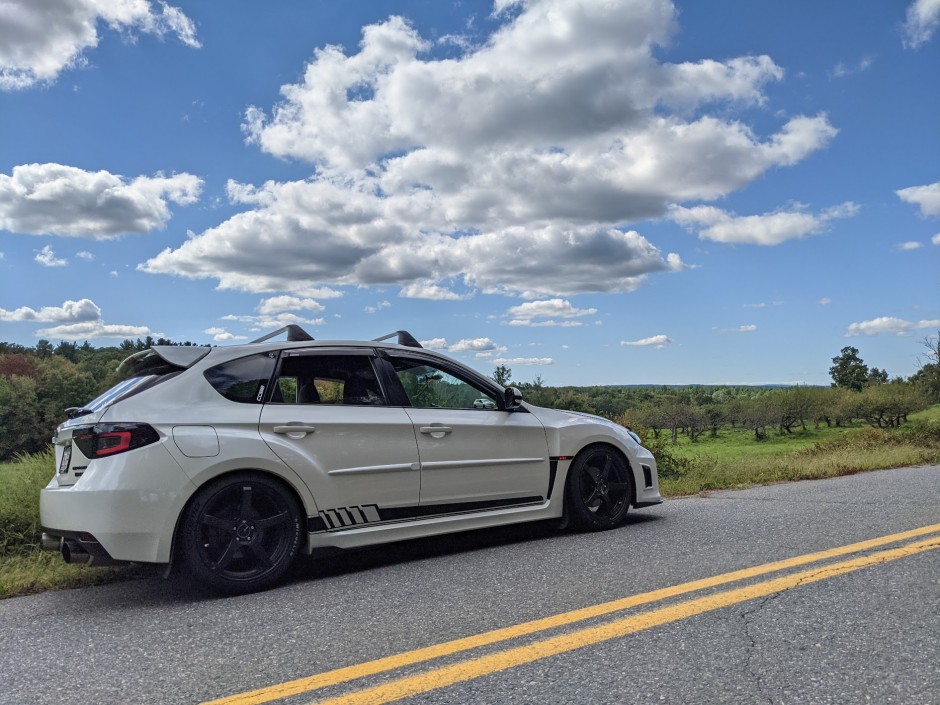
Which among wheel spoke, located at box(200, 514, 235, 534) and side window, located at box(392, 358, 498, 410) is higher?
side window, located at box(392, 358, 498, 410)

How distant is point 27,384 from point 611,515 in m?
10.5

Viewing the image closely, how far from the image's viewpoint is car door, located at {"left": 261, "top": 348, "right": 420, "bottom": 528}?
475 cm

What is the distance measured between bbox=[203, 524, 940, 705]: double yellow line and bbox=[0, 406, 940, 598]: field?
2.60m

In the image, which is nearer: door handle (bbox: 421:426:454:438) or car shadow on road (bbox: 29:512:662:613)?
car shadow on road (bbox: 29:512:662:613)

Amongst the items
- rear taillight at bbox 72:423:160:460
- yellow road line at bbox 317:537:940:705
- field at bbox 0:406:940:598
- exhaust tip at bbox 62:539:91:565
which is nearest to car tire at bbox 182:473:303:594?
rear taillight at bbox 72:423:160:460

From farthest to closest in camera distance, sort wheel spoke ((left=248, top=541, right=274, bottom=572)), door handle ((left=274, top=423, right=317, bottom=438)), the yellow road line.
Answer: door handle ((left=274, top=423, right=317, bottom=438)) → wheel spoke ((left=248, top=541, right=274, bottom=572)) → the yellow road line

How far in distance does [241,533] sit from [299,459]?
57 cm

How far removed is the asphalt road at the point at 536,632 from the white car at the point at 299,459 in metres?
0.32

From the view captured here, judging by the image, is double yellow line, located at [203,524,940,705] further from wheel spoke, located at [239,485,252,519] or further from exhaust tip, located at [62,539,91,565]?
exhaust tip, located at [62,539,91,565]

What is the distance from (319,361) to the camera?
17.4 ft

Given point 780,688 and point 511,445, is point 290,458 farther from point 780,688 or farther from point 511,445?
point 780,688

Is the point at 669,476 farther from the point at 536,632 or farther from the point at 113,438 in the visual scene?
the point at 113,438

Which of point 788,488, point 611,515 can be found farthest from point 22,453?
point 788,488

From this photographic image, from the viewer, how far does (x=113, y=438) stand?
4273 mm
